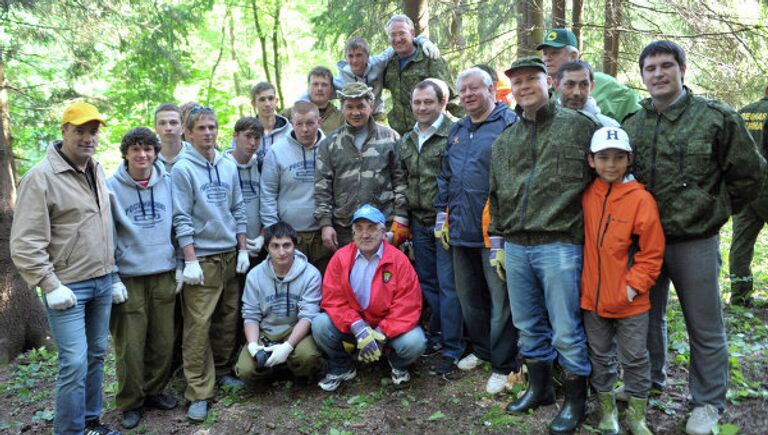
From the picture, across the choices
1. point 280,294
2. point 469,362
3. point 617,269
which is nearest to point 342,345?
point 280,294

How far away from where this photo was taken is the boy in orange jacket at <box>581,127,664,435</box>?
10.7 feet

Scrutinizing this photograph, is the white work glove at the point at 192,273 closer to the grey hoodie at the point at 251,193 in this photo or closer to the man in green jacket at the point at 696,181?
the grey hoodie at the point at 251,193

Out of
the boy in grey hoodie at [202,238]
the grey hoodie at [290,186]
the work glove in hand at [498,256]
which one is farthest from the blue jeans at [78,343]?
the work glove in hand at [498,256]

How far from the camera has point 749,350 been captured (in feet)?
15.8

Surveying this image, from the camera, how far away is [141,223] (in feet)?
14.6

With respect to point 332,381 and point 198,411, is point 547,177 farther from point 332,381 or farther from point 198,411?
point 198,411

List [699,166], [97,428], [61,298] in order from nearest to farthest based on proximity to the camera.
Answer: [699,166] < [61,298] < [97,428]

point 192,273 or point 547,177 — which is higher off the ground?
point 547,177

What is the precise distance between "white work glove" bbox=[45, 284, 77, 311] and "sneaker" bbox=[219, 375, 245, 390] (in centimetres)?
178

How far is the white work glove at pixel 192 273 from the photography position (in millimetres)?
4625

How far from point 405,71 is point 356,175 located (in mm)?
1763

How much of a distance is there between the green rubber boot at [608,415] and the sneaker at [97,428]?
3703 mm

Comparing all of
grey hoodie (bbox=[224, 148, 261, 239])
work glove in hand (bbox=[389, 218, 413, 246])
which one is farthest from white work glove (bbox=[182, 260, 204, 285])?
work glove in hand (bbox=[389, 218, 413, 246])

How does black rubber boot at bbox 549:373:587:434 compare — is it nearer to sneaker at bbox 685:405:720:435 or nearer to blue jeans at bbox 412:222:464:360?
sneaker at bbox 685:405:720:435
